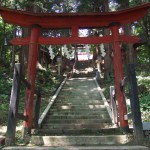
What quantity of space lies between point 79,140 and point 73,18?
12.7ft

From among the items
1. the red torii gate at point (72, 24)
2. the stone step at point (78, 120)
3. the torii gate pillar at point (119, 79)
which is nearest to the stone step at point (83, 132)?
the torii gate pillar at point (119, 79)

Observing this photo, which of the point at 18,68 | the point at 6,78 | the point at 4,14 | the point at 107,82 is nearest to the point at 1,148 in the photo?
the point at 18,68

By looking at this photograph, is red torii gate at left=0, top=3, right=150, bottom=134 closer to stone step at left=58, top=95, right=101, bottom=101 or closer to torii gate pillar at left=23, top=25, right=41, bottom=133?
torii gate pillar at left=23, top=25, right=41, bottom=133

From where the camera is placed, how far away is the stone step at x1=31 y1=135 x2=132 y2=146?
7391 millimetres

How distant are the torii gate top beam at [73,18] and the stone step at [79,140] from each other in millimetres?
3627

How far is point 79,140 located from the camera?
7410mm

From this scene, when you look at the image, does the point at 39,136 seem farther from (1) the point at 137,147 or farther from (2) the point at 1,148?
(1) the point at 137,147

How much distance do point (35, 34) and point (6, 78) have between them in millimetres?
8632

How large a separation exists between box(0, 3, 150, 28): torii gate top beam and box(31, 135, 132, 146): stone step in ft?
11.9

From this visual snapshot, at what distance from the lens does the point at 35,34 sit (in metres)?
8.67

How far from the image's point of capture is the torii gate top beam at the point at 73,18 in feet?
28.3

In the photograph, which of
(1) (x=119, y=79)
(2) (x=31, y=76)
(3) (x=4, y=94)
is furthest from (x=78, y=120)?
(3) (x=4, y=94)

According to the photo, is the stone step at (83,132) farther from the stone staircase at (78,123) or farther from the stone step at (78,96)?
the stone step at (78,96)

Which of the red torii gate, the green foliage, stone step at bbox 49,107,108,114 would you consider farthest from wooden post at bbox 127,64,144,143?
the green foliage
